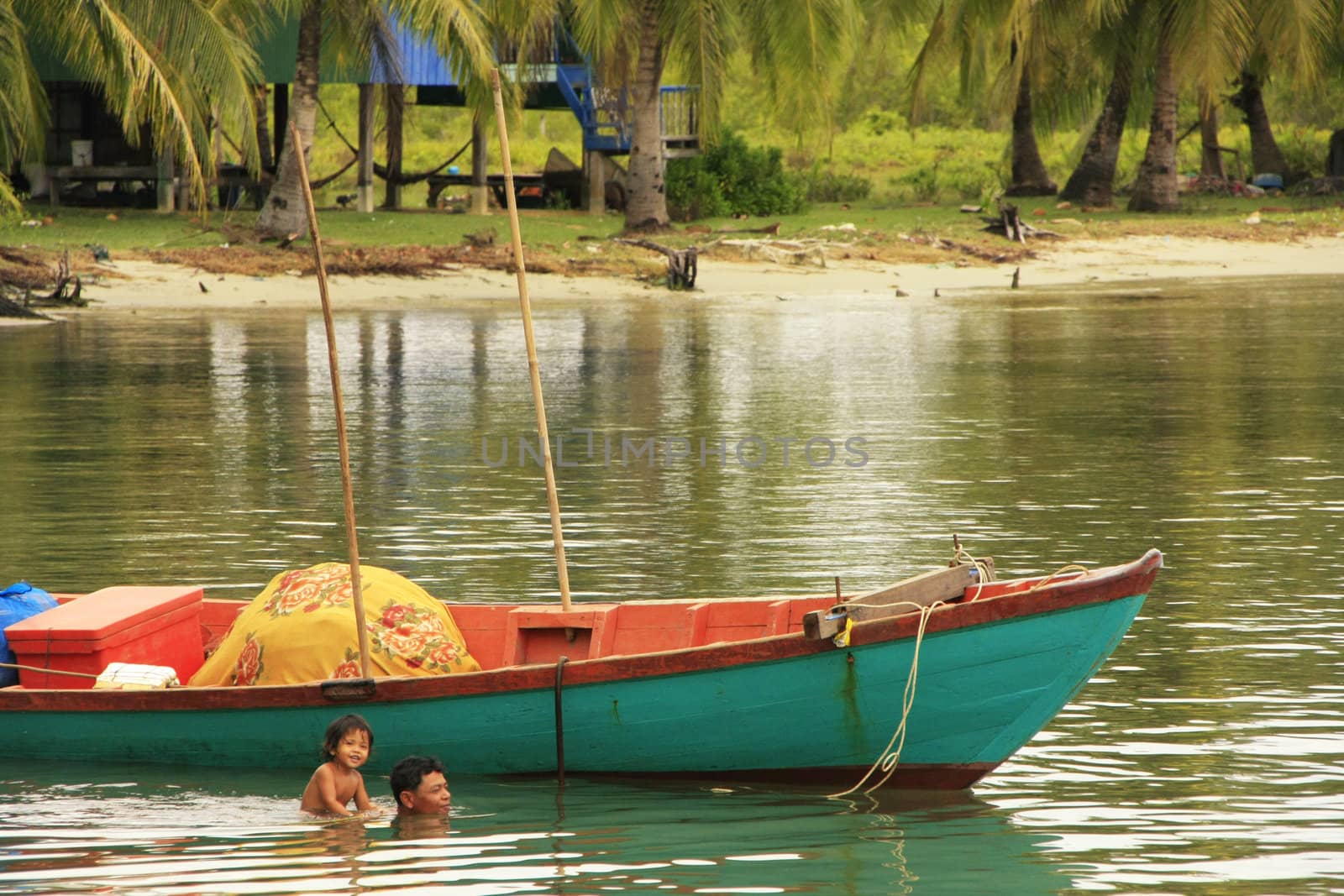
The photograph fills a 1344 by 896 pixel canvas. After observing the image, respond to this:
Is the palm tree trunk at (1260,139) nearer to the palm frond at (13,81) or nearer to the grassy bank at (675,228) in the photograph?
the grassy bank at (675,228)

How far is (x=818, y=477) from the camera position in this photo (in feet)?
45.2

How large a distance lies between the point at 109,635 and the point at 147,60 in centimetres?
1275

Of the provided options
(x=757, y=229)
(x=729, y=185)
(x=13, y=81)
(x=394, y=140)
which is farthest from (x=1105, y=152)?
(x=13, y=81)

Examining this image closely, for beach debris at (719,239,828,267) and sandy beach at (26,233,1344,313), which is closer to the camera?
sandy beach at (26,233,1344,313)

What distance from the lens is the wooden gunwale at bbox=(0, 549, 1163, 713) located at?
21.1 ft

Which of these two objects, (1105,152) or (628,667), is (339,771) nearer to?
(628,667)

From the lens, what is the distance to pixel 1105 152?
118 ft

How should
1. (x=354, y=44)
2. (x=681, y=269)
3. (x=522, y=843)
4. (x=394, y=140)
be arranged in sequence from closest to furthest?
(x=522, y=843), (x=681, y=269), (x=354, y=44), (x=394, y=140)

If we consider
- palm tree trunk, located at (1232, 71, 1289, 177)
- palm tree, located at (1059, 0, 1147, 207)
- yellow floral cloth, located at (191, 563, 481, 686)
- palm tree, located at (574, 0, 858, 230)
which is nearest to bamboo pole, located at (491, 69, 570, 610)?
yellow floral cloth, located at (191, 563, 481, 686)

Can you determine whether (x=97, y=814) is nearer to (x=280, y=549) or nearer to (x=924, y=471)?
(x=280, y=549)

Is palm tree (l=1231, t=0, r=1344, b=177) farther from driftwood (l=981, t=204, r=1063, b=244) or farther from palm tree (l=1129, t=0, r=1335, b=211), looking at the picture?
driftwood (l=981, t=204, r=1063, b=244)

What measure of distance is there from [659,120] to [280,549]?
66.1ft

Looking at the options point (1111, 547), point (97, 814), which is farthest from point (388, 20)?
point (97, 814)

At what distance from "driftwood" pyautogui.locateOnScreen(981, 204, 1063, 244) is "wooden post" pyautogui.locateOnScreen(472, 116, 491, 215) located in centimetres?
887
